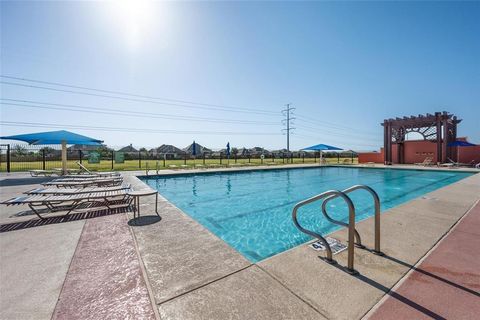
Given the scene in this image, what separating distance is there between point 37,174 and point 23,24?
7.21m

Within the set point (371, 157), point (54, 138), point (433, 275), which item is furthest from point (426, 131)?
point (54, 138)

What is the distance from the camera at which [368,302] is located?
5.91 feet

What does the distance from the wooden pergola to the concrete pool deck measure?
74.0 ft

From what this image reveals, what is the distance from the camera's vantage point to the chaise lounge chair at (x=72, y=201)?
168 inches

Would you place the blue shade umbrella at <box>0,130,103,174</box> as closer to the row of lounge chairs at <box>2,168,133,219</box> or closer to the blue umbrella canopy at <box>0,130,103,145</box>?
the blue umbrella canopy at <box>0,130,103,145</box>

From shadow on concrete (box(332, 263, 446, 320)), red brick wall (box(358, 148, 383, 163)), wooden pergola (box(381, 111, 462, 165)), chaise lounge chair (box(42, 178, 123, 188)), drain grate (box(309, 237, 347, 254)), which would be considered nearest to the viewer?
shadow on concrete (box(332, 263, 446, 320))

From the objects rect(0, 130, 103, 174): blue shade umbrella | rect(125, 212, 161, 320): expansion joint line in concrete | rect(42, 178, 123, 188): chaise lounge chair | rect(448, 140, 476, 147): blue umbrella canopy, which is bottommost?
rect(125, 212, 161, 320): expansion joint line in concrete

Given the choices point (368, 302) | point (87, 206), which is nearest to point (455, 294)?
point (368, 302)

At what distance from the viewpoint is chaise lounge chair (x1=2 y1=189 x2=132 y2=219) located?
4260 mm

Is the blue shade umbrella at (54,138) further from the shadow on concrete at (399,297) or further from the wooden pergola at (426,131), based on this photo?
the wooden pergola at (426,131)

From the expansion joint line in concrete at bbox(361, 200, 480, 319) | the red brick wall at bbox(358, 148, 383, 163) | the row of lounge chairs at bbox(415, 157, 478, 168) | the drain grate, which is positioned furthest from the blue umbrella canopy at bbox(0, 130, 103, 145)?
the red brick wall at bbox(358, 148, 383, 163)

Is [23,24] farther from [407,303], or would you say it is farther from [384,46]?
[384,46]

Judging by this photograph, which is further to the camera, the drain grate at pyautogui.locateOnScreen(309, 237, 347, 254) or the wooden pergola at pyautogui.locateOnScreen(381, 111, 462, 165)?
the wooden pergola at pyautogui.locateOnScreen(381, 111, 462, 165)

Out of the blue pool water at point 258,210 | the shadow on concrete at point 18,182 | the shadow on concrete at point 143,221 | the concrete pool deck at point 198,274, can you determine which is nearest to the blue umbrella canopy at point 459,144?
the blue pool water at point 258,210
